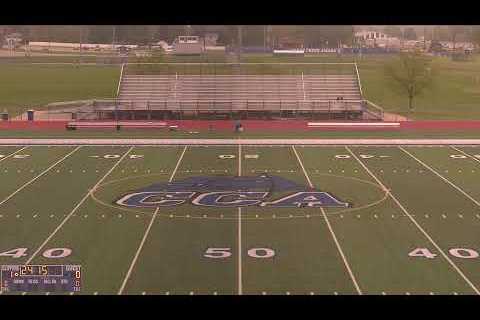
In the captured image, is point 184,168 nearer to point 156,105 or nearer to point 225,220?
point 225,220

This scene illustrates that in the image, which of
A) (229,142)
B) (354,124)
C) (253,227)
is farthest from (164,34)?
(253,227)

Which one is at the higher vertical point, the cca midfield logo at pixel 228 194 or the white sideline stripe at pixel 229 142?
the white sideline stripe at pixel 229 142

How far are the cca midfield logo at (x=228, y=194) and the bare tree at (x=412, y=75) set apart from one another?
24271 millimetres

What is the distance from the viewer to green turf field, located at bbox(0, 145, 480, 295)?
44.7 ft

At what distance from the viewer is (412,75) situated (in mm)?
44344

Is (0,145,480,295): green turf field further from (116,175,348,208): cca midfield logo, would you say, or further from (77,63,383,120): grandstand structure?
(77,63,383,120): grandstand structure

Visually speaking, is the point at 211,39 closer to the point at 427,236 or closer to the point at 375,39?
the point at 375,39

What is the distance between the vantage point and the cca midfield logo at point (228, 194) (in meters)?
19.2

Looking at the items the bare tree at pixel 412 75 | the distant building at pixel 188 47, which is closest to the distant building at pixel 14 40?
the distant building at pixel 188 47

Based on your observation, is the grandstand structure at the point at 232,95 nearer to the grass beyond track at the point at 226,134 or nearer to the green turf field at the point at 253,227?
the grass beyond track at the point at 226,134

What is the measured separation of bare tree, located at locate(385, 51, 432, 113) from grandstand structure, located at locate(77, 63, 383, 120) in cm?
264

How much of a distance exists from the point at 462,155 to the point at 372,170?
15.1 feet

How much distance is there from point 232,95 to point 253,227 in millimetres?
25949

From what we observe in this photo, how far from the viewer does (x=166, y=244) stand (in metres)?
15.8
